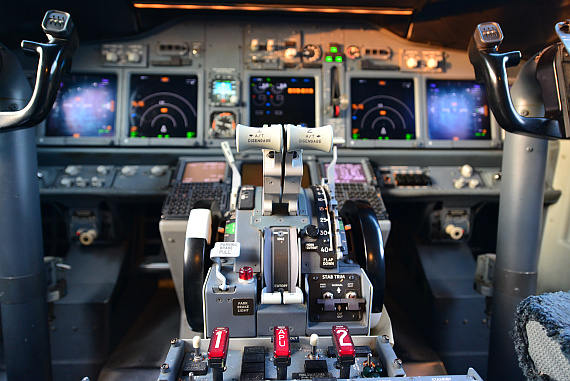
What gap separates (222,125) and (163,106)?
1.51 feet

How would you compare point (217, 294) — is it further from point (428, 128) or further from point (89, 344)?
point (428, 128)

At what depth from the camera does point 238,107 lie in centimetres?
318

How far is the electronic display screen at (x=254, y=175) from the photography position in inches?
116

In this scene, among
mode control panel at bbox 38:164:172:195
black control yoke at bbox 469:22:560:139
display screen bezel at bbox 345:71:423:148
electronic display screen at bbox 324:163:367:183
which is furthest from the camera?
display screen bezel at bbox 345:71:423:148

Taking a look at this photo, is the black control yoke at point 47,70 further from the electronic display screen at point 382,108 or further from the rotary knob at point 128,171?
the electronic display screen at point 382,108

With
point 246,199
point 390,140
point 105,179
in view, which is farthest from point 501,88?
point 105,179

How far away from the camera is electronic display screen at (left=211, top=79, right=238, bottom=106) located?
3.17 m

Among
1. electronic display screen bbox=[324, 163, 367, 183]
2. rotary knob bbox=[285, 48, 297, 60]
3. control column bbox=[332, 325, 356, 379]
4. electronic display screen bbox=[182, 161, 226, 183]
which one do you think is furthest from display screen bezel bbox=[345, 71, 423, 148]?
control column bbox=[332, 325, 356, 379]

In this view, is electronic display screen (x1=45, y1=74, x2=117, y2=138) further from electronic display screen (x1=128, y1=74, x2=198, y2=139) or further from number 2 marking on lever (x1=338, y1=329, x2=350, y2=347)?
number 2 marking on lever (x1=338, y1=329, x2=350, y2=347)

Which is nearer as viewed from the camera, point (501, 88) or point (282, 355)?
point (282, 355)

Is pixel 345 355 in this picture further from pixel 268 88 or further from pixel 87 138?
pixel 87 138

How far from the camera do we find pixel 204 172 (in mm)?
2943

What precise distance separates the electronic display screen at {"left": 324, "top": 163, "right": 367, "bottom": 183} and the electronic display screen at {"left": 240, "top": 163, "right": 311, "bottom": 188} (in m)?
0.17

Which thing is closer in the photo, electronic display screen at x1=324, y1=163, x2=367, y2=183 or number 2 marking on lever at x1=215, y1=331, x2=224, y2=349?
number 2 marking on lever at x1=215, y1=331, x2=224, y2=349
